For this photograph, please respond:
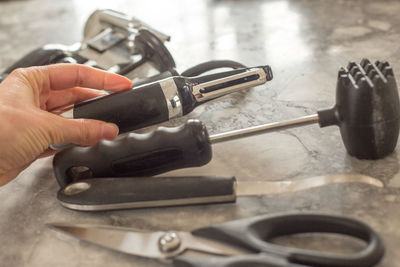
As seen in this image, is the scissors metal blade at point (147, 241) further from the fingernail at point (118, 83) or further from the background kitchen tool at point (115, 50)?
the background kitchen tool at point (115, 50)

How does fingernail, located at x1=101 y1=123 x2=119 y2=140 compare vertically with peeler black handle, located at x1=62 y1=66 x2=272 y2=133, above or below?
below

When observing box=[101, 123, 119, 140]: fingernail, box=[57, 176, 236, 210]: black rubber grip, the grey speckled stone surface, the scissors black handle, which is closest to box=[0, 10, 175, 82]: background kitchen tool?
the grey speckled stone surface

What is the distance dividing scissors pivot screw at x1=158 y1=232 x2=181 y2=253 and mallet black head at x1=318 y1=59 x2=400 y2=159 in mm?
233

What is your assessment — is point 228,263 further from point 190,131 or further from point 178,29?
point 178,29

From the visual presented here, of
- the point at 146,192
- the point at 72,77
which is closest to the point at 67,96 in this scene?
the point at 72,77

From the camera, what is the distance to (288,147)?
67 centimetres

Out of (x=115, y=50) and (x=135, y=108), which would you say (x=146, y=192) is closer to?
(x=135, y=108)

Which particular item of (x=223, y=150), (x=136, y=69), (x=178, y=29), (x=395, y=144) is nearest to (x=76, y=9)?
(x=178, y=29)

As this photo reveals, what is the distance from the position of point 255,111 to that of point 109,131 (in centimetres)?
23

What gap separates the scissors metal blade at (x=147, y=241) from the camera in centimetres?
49

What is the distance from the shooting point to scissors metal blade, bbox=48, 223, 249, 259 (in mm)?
487

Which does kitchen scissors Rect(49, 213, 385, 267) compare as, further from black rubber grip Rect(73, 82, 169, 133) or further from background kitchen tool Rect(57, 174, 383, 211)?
black rubber grip Rect(73, 82, 169, 133)

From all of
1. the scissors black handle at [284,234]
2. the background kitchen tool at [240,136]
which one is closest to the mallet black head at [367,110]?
the background kitchen tool at [240,136]

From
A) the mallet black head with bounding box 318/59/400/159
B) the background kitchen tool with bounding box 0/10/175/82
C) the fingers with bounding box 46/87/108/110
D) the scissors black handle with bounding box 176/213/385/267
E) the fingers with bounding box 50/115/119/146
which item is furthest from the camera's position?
the background kitchen tool with bounding box 0/10/175/82
